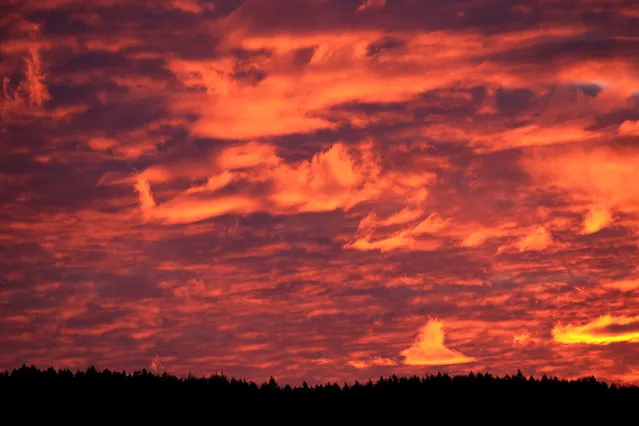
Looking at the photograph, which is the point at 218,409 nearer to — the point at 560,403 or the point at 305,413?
the point at 305,413

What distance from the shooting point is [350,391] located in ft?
208

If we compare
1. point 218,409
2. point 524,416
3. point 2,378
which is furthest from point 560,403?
point 2,378

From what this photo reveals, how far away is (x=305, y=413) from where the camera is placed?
61.7 m

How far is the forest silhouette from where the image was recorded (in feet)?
196

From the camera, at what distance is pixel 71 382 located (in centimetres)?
5947

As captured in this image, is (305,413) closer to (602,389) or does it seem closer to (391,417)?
(391,417)

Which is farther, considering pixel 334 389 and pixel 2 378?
pixel 334 389

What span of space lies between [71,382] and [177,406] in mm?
6619

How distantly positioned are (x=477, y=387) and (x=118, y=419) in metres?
22.6

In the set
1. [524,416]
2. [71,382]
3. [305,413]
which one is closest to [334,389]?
[305,413]

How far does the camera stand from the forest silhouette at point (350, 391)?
59656 mm

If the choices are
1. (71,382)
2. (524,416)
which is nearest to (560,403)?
(524,416)

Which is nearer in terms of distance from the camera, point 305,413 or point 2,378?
point 2,378

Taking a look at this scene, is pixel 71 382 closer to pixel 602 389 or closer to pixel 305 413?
pixel 305 413
